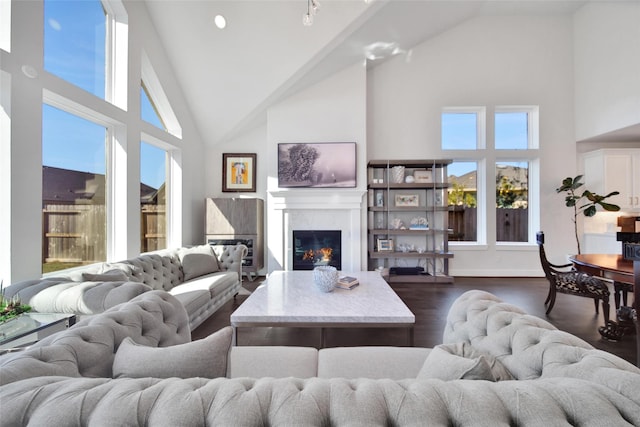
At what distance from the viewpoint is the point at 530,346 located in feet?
3.00

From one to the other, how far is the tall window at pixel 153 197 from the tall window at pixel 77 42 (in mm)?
968

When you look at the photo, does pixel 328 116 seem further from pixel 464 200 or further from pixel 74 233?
pixel 74 233

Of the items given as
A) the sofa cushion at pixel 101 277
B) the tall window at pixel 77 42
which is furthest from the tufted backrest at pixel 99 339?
the tall window at pixel 77 42

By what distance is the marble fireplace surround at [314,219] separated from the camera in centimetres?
443

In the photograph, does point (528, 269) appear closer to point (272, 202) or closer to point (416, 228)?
point (416, 228)

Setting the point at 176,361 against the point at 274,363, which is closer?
the point at 176,361

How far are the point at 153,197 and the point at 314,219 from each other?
2452 millimetres

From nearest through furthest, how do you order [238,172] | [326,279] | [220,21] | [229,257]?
1. [326,279]
2. [220,21]
3. [229,257]
4. [238,172]

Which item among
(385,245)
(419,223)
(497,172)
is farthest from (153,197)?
(497,172)

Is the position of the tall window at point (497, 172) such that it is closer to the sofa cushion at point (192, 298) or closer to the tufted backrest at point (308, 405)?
the sofa cushion at point (192, 298)

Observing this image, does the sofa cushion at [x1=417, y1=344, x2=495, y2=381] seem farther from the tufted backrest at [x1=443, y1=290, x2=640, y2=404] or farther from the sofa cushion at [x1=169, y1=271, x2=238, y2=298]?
the sofa cushion at [x1=169, y1=271, x2=238, y2=298]

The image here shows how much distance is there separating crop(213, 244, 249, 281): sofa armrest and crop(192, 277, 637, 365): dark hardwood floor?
444 millimetres

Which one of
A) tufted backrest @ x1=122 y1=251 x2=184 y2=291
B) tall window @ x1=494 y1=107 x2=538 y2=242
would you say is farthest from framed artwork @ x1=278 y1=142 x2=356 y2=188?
tall window @ x1=494 y1=107 x2=538 y2=242

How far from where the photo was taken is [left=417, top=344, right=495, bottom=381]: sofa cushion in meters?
0.76
